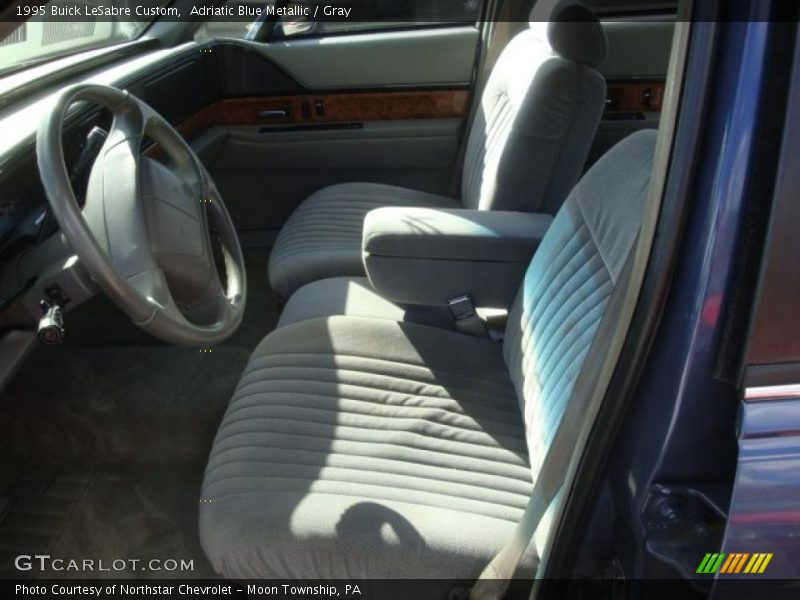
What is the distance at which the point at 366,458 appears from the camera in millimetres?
1133

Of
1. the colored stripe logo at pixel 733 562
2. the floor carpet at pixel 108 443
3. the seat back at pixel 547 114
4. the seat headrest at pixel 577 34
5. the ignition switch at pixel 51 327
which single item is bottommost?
the floor carpet at pixel 108 443

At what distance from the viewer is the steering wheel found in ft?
3.13

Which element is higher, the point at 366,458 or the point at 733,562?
the point at 733,562

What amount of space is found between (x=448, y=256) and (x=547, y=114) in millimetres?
372

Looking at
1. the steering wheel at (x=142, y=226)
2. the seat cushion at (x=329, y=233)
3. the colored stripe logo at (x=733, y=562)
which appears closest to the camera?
→ the colored stripe logo at (x=733, y=562)

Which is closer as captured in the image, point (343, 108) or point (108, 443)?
point (108, 443)

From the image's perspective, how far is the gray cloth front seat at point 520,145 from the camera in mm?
1456

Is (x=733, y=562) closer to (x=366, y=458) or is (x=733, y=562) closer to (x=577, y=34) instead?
(x=366, y=458)

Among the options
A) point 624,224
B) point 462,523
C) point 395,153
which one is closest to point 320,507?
point 462,523

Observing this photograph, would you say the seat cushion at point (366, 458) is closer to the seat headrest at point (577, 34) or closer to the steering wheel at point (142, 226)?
the steering wheel at point (142, 226)

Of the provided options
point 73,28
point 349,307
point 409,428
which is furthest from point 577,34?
point 73,28

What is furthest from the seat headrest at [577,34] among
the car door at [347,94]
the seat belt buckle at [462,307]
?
the car door at [347,94]

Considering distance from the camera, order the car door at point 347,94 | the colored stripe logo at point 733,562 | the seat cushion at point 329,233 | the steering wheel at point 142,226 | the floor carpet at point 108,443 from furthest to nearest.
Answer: the car door at point 347,94 → the seat cushion at point 329,233 → the floor carpet at point 108,443 → the steering wheel at point 142,226 → the colored stripe logo at point 733,562

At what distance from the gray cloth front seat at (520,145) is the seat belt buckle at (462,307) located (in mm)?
284
